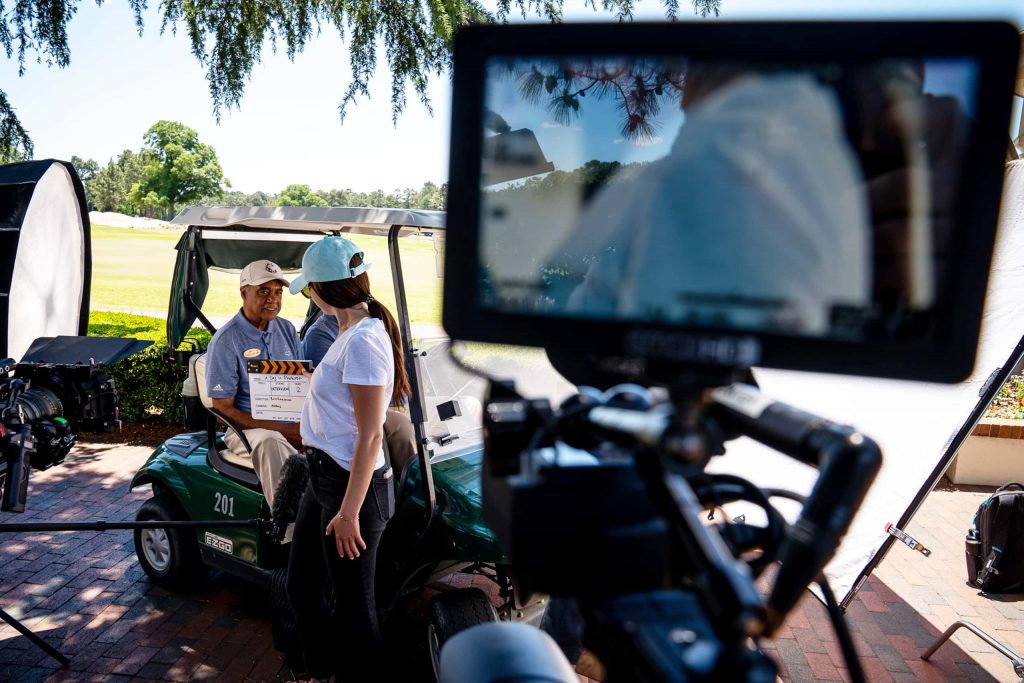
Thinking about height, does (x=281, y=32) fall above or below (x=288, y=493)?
above

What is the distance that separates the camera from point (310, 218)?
4.07 meters

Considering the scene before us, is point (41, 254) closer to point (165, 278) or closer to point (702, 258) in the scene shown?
point (702, 258)

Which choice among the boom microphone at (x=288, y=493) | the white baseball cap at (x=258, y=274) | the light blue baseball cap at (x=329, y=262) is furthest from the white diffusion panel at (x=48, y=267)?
the light blue baseball cap at (x=329, y=262)

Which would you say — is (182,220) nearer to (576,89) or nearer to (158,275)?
(576,89)

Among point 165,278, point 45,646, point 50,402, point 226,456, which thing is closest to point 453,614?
point 226,456

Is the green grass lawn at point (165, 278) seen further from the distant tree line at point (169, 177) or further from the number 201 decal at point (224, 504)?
the distant tree line at point (169, 177)

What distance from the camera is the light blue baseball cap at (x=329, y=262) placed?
3027 mm

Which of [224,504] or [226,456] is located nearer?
[224,504]

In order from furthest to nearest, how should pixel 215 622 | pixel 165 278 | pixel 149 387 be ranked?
pixel 165 278 < pixel 149 387 < pixel 215 622

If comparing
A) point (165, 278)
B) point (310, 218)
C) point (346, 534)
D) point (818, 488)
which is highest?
point (310, 218)

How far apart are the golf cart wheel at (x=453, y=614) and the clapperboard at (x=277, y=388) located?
147cm

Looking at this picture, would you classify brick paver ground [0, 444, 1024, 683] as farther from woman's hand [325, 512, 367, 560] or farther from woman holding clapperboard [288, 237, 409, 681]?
woman's hand [325, 512, 367, 560]

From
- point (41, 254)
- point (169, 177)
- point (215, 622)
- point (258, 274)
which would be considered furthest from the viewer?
point (169, 177)

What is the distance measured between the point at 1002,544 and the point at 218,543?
14.5ft
